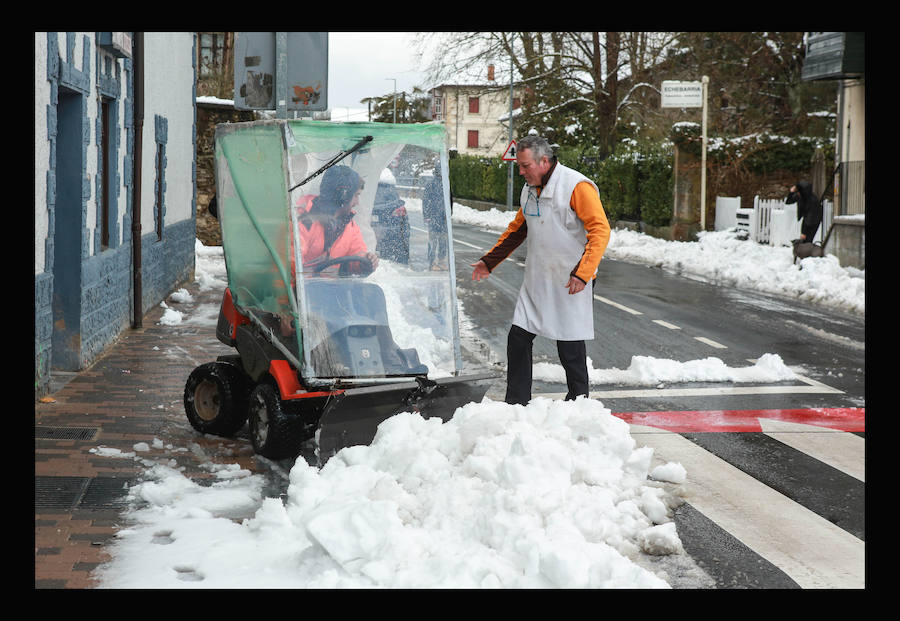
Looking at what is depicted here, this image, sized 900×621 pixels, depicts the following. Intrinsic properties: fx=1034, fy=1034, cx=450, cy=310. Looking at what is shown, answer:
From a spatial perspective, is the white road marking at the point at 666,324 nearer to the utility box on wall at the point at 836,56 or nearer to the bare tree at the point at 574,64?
the utility box on wall at the point at 836,56

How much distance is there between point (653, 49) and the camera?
33375 millimetres

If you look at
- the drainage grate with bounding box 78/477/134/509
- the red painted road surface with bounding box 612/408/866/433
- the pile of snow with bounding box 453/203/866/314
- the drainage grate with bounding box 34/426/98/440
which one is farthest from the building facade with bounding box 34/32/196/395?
the pile of snow with bounding box 453/203/866/314

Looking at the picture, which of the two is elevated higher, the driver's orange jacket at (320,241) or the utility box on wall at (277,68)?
the utility box on wall at (277,68)

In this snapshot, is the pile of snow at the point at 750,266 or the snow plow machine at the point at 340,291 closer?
the snow plow machine at the point at 340,291

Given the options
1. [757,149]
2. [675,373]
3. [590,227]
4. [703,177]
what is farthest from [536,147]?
[757,149]

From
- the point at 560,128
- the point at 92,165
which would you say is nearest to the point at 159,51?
the point at 92,165

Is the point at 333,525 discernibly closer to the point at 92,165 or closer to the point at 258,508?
the point at 258,508

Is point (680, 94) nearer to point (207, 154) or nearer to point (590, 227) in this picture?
point (207, 154)

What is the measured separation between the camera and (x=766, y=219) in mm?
24000

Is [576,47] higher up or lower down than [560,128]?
higher up

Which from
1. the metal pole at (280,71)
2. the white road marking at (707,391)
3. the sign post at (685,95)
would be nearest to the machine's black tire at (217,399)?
the white road marking at (707,391)

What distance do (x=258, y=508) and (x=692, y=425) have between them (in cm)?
346

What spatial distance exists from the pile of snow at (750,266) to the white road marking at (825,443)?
771cm

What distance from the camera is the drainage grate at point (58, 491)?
522 centimetres
